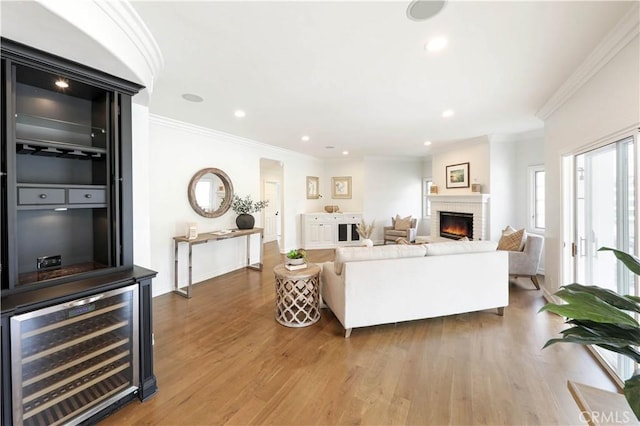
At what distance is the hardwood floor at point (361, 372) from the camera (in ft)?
5.76

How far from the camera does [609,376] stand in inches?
82.8

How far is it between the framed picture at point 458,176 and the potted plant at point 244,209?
4411mm

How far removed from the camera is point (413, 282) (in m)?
2.81

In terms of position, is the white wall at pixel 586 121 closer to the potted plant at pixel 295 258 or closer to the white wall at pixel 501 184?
the white wall at pixel 501 184

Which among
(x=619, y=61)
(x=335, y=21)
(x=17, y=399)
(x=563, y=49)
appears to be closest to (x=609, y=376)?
(x=619, y=61)

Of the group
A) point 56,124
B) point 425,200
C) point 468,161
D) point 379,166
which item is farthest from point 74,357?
point 425,200

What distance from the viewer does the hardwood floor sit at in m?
1.76

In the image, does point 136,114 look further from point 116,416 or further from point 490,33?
point 490,33

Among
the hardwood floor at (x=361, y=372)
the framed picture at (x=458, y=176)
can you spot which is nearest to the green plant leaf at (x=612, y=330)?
the hardwood floor at (x=361, y=372)

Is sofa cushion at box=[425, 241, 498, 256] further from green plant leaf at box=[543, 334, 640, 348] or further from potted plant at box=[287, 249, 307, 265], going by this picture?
green plant leaf at box=[543, 334, 640, 348]

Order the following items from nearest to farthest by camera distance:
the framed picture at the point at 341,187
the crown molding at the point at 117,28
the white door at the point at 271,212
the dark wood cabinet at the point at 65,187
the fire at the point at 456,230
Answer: the crown molding at the point at 117,28 → the dark wood cabinet at the point at 65,187 → the fire at the point at 456,230 → the framed picture at the point at 341,187 → the white door at the point at 271,212

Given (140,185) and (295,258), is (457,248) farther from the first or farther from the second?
(140,185)

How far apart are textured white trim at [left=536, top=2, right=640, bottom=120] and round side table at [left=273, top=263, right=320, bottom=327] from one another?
311cm

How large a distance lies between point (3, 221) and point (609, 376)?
4.25 metres
